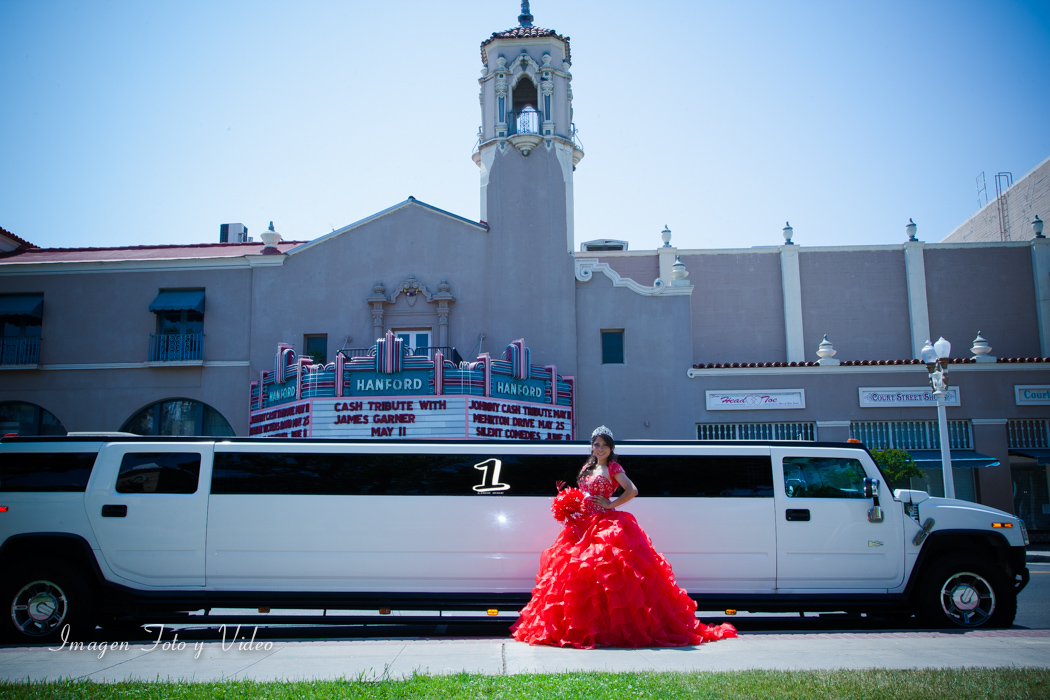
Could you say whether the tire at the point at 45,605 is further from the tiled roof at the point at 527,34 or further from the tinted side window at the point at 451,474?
the tiled roof at the point at 527,34

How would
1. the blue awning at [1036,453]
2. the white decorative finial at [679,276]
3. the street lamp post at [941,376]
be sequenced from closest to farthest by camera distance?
the street lamp post at [941,376], the blue awning at [1036,453], the white decorative finial at [679,276]

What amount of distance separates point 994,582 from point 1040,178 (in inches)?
1005

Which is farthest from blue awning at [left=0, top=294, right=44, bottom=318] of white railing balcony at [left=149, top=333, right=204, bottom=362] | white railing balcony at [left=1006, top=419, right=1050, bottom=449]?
white railing balcony at [left=1006, top=419, right=1050, bottom=449]

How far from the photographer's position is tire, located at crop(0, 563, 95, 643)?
27.9 feet

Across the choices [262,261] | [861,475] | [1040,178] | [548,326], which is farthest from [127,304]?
[1040,178]

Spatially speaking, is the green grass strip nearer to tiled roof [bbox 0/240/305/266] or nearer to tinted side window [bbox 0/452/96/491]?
tinted side window [bbox 0/452/96/491]

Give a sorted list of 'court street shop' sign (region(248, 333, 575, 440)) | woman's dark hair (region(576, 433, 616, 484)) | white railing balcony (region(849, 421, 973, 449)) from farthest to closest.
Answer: white railing balcony (region(849, 421, 973, 449)) < 'court street shop' sign (region(248, 333, 575, 440)) < woman's dark hair (region(576, 433, 616, 484))

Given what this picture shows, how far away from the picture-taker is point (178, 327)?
24.2 metres

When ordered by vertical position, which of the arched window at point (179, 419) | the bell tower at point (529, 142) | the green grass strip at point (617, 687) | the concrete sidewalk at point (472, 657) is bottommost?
the concrete sidewalk at point (472, 657)

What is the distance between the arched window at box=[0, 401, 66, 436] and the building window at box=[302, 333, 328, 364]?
25.0 ft

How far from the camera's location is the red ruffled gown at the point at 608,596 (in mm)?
7562

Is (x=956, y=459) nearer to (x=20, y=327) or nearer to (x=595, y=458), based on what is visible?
(x=595, y=458)

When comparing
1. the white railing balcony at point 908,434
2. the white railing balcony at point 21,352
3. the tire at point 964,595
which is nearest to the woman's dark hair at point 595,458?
the tire at point 964,595

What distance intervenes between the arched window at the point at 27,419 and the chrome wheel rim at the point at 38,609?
17.6 metres
